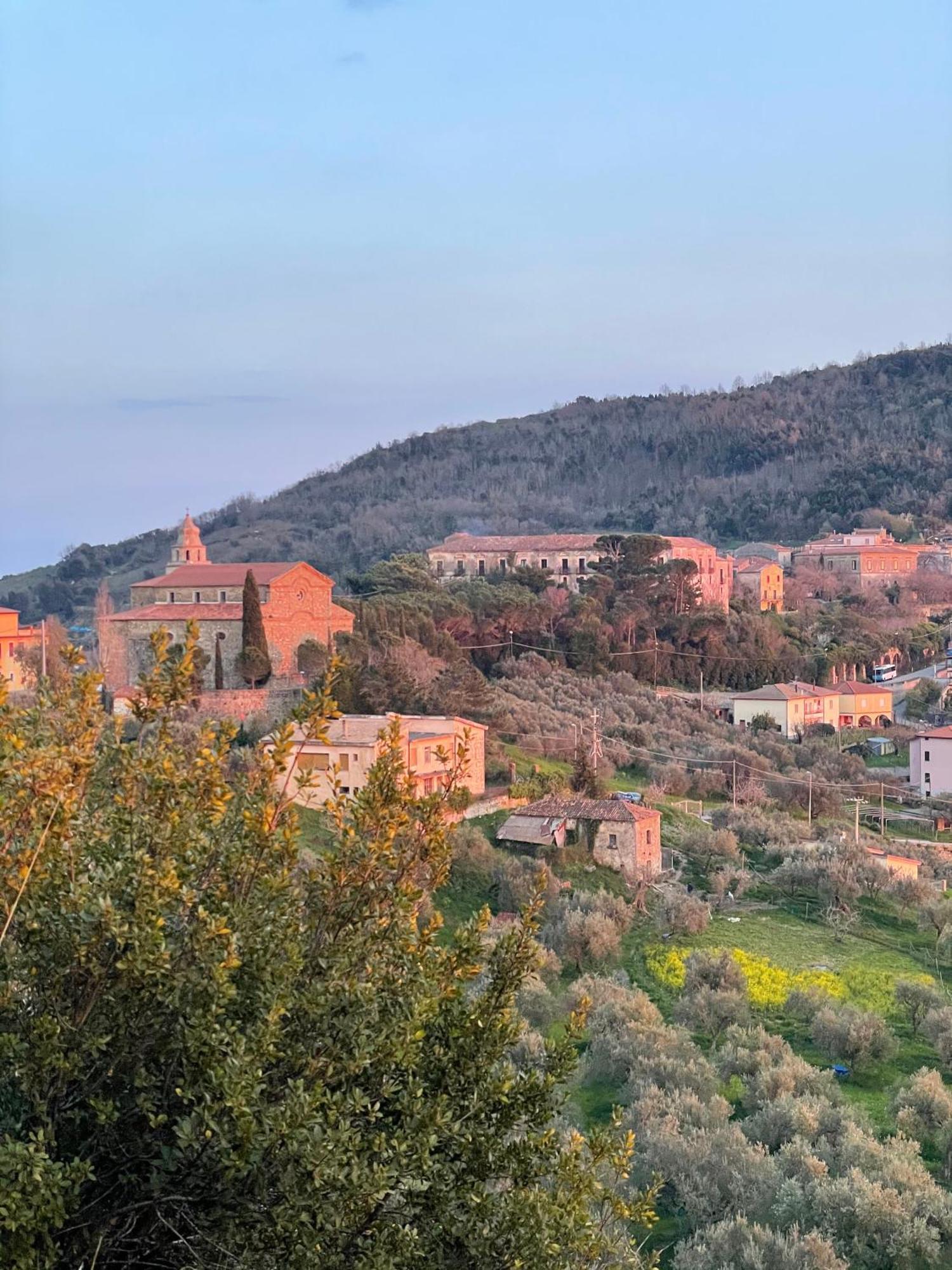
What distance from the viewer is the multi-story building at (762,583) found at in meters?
61.1

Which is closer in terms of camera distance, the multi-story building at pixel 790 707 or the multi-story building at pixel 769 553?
the multi-story building at pixel 790 707

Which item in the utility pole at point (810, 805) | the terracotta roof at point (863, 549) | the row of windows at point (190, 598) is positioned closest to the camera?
the utility pole at point (810, 805)

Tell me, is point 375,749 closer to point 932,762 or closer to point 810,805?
point 810,805

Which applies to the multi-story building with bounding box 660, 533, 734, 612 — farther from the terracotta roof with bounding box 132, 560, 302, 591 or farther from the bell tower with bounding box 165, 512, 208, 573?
the terracotta roof with bounding box 132, 560, 302, 591

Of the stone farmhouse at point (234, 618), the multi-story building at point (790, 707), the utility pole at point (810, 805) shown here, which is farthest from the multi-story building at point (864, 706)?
the stone farmhouse at point (234, 618)

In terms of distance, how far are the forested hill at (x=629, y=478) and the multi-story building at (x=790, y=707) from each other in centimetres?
3441

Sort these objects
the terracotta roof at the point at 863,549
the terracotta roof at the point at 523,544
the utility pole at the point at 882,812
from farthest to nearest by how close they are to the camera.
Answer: the terracotta roof at the point at 863,549 → the terracotta roof at the point at 523,544 → the utility pole at the point at 882,812

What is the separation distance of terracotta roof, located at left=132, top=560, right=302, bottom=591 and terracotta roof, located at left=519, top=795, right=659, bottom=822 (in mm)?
11703

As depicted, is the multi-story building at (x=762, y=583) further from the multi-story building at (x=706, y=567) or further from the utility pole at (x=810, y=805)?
the utility pole at (x=810, y=805)

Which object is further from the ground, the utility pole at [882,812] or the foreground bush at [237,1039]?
the foreground bush at [237,1039]

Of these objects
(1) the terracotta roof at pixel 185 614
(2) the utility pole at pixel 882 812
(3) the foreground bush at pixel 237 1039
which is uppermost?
(1) the terracotta roof at pixel 185 614

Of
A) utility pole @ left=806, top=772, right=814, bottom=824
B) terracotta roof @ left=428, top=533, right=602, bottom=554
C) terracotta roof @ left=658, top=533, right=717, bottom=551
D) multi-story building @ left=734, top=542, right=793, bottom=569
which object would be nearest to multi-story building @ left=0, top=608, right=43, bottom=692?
utility pole @ left=806, top=772, right=814, bottom=824

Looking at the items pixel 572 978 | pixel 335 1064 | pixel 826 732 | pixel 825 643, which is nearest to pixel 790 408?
pixel 825 643

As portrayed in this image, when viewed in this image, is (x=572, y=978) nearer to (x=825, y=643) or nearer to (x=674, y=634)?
(x=674, y=634)
